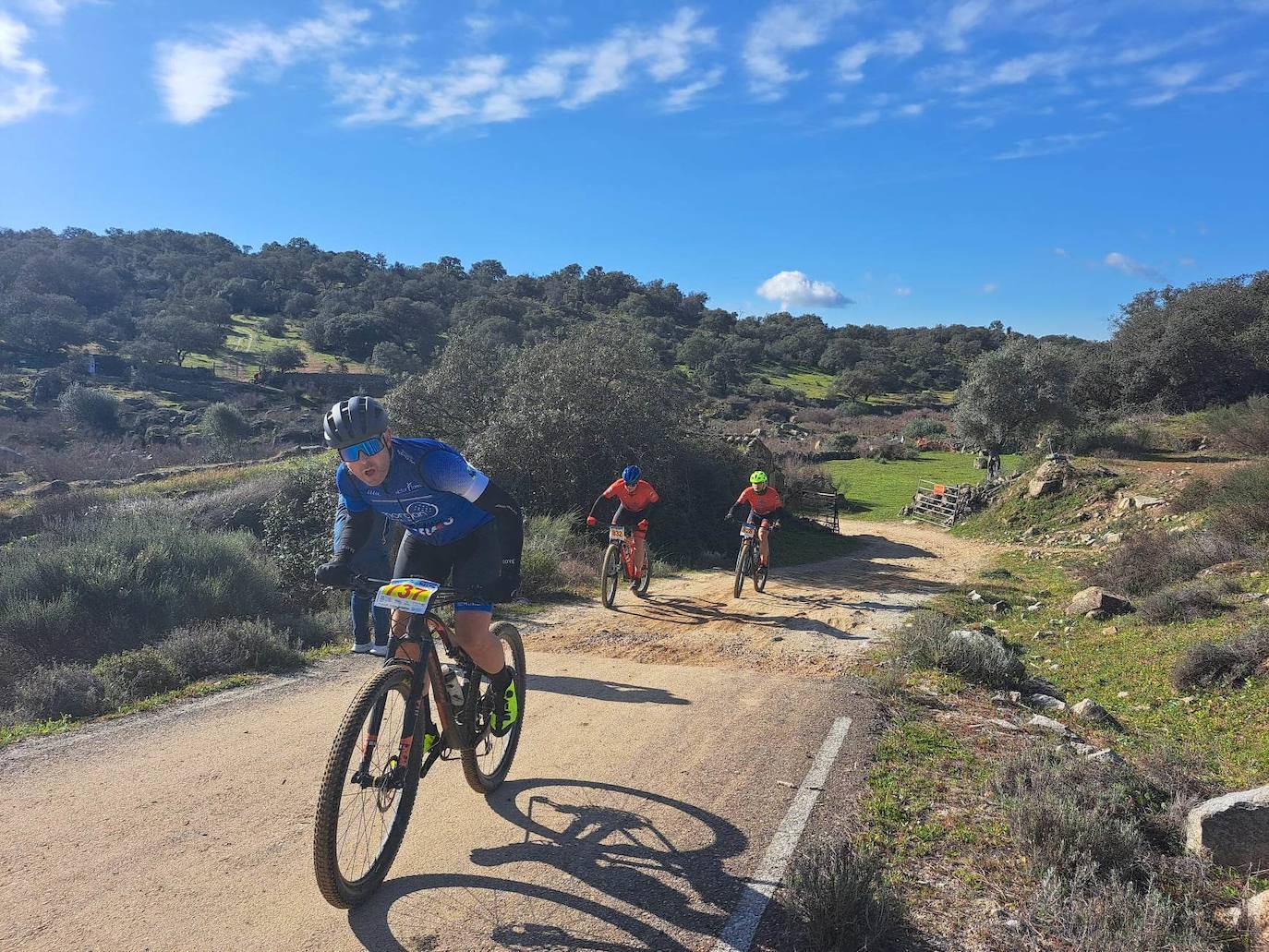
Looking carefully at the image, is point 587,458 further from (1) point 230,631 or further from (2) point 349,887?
(2) point 349,887

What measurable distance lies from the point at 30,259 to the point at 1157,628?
8929cm

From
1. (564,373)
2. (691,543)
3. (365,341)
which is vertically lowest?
(691,543)

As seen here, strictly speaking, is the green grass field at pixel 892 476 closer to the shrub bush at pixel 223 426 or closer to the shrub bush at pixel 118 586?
the shrub bush at pixel 118 586

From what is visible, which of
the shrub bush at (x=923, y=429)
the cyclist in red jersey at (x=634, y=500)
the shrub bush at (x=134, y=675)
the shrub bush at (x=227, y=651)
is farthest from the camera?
the shrub bush at (x=923, y=429)

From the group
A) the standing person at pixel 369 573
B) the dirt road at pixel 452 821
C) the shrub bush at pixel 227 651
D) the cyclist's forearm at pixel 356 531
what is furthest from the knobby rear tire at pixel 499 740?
the shrub bush at pixel 227 651

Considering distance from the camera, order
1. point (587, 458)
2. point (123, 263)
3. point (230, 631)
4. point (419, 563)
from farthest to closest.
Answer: point (123, 263), point (587, 458), point (230, 631), point (419, 563)

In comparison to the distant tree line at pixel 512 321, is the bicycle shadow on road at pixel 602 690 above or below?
below

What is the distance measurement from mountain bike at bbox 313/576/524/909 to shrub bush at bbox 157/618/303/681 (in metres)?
3.72

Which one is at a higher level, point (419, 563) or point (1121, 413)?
point (1121, 413)

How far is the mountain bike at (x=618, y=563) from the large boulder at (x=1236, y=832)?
7.40 meters

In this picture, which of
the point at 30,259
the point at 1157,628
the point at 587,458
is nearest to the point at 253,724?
the point at 1157,628

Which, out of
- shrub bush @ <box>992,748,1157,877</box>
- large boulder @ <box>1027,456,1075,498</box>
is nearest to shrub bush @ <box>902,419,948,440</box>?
large boulder @ <box>1027,456,1075,498</box>

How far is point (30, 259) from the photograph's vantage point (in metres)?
67.7

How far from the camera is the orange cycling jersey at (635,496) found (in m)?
10.7
